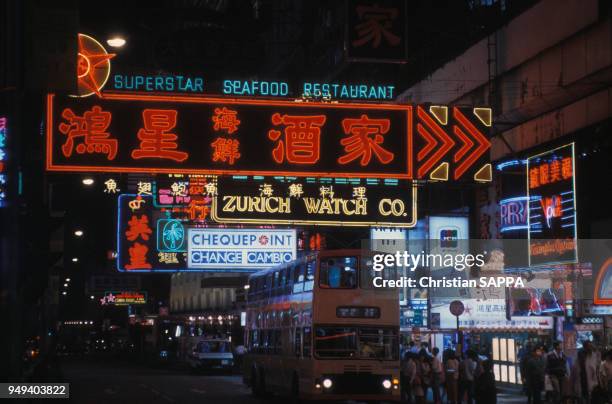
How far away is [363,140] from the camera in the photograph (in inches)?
806

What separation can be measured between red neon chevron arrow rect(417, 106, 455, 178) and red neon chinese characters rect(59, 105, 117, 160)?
20.9ft

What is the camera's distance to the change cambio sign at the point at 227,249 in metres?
37.8

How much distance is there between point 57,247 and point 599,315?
38.4 metres

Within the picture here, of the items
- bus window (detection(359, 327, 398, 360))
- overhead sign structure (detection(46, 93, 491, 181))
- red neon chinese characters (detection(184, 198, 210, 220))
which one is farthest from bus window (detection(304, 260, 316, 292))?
red neon chinese characters (detection(184, 198, 210, 220))

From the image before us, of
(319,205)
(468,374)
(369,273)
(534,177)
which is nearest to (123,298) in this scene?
(534,177)

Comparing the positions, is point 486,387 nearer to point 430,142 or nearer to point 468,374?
point 430,142

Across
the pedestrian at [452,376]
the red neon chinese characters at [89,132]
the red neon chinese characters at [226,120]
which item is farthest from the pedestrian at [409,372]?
the red neon chinese characters at [89,132]

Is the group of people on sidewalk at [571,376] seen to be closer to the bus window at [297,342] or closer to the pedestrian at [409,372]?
the pedestrian at [409,372]

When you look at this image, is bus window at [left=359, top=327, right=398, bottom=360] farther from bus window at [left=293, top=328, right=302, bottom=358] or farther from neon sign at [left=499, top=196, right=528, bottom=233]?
neon sign at [left=499, top=196, right=528, bottom=233]

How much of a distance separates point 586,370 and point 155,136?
1145 cm

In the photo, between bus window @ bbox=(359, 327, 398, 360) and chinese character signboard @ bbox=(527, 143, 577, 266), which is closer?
bus window @ bbox=(359, 327, 398, 360)

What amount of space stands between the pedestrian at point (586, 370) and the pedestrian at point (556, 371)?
0.51 metres

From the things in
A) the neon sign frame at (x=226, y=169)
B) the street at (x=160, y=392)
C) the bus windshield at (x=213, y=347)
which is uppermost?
the neon sign frame at (x=226, y=169)

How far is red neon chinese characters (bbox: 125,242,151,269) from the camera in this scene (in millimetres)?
40969
